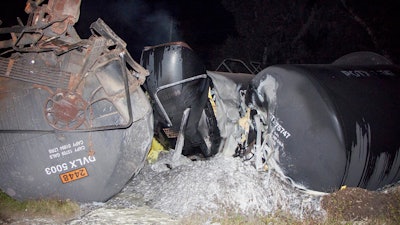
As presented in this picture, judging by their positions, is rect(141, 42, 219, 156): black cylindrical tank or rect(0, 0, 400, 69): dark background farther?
rect(0, 0, 400, 69): dark background

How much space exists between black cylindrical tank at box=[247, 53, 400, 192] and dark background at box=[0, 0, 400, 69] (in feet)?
36.8

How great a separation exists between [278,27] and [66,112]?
1476cm

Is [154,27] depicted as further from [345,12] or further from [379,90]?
[379,90]

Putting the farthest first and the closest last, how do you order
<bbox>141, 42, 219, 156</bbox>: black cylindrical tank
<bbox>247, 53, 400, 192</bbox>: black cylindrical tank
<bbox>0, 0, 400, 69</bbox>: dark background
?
<bbox>0, 0, 400, 69</bbox>: dark background
<bbox>141, 42, 219, 156</bbox>: black cylindrical tank
<bbox>247, 53, 400, 192</bbox>: black cylindrical tank

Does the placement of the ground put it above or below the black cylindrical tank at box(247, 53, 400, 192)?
below

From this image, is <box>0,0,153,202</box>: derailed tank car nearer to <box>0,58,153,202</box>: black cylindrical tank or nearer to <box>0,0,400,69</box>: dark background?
<box>0,58,153,202</box>: black cylindrical tank

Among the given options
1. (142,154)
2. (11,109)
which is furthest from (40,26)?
(142,154)

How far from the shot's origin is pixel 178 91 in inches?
177

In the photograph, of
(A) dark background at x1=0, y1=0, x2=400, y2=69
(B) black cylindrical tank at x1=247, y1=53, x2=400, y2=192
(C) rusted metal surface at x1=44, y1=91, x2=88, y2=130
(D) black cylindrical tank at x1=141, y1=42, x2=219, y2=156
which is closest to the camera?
(C) rusted metal surface at x1=44, y1=91, x2=88, y2=130

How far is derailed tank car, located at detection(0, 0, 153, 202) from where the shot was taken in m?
3.68

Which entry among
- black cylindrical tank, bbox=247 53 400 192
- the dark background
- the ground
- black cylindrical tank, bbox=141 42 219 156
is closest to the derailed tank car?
the ground

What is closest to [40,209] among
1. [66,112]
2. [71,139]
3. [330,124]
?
[71,139]

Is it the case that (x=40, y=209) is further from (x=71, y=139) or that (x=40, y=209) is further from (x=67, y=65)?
(x=67, y=65)

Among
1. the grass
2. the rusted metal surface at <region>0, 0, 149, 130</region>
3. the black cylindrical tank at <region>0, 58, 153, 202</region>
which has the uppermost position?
the rusted metal surface at <region>0, 0, 149, 130</region>
